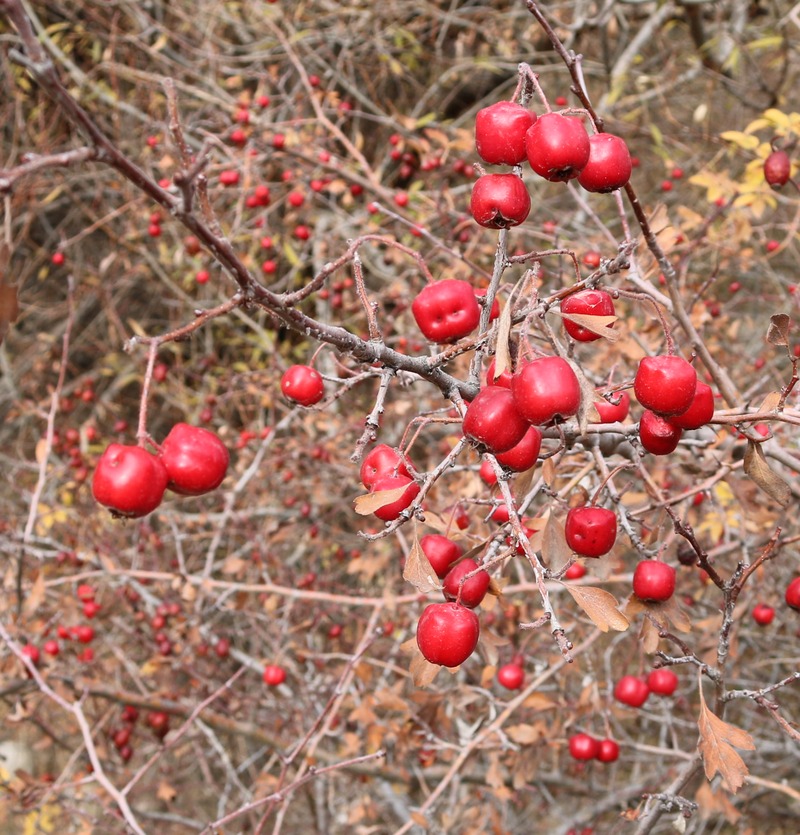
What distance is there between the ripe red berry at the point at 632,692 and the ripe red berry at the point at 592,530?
3.45ft

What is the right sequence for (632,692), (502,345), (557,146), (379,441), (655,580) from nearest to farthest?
(502,345), (557,146), (655,580), (632,692), (379,441)

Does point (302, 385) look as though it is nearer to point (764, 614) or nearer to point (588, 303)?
point (588, 303)

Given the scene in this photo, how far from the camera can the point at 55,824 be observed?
390cm

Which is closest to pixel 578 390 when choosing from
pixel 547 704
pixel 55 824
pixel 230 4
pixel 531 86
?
pixel 531 86

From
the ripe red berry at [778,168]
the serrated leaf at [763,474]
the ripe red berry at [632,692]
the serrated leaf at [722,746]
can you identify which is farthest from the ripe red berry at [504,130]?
the ripe red berry at [632,692]

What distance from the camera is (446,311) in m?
1.13

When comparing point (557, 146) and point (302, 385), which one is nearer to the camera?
point (557, 146)

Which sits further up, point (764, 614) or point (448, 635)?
point (448, 635)

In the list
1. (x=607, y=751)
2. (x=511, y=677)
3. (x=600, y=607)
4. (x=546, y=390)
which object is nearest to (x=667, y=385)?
(x=546, y=390)

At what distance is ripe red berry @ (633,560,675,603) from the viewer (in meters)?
1.32

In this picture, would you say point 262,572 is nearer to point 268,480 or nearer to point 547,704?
point 268,480

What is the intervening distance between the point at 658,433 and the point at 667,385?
0.10 meters

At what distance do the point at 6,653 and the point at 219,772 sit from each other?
8.10 ft

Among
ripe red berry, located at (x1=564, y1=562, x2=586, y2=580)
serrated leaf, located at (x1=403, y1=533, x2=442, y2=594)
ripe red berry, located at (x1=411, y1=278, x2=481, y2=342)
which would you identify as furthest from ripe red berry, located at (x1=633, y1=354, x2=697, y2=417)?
ripe red berry, located at (x1=564, y1=562, x2=586, y2=580)
